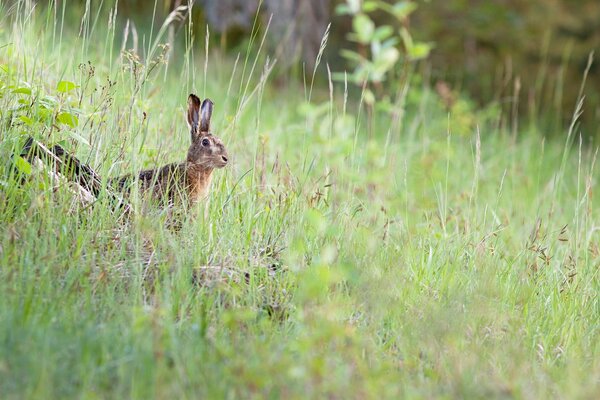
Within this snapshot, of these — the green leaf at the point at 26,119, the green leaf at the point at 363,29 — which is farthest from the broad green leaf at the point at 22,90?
the green leaf at the point at 363,29

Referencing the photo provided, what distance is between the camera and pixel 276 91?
8.91 metres

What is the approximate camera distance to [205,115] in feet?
17.0

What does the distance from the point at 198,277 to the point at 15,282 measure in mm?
761

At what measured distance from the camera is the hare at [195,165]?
4810mm

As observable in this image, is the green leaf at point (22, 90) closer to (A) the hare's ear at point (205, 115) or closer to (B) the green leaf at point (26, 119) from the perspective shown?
(B) the green leaf at point (26, 119)

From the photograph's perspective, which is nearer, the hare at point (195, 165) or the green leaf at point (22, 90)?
the green leaf at point (22, 90)

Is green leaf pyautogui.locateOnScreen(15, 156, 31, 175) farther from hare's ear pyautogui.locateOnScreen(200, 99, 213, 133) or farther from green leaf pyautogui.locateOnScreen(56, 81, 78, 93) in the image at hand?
hare's ear pyautogui.locateOnScreen(200, 99, 213, 133)

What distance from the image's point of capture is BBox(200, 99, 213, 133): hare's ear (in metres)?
5.12

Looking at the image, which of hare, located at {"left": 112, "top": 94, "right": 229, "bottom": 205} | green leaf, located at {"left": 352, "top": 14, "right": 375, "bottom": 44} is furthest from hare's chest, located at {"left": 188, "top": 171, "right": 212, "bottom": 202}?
green leaf, located at {"left": 352, "top": 14, "right": 375, "bottom": 44}

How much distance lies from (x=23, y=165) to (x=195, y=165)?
1143mm

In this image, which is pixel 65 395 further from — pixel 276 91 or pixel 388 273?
pixel 276 91

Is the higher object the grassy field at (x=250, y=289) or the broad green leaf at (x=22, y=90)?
the broad green leaf at (x=22, y=90)

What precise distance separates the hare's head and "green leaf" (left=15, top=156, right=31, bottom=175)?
44.5 inches

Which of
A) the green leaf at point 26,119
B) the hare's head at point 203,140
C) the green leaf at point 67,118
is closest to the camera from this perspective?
the green leaf at point 26,119
